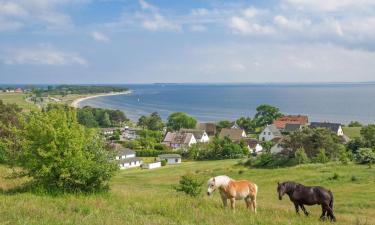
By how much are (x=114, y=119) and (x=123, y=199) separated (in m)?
129

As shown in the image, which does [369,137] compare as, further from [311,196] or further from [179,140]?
[311,196]

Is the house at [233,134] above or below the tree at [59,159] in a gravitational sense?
below

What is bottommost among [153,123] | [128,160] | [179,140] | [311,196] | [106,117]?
[128,160]

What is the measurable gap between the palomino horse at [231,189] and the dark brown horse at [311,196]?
2.76ft

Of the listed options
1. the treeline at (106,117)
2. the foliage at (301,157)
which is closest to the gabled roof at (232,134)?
the foliage at (301,157)

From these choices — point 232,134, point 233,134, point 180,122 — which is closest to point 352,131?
point 233,134

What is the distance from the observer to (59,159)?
488 inches

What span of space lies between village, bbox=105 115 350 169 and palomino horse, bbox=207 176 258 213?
48.5 metres

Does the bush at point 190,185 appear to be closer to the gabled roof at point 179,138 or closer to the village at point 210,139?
the village at point 210,139

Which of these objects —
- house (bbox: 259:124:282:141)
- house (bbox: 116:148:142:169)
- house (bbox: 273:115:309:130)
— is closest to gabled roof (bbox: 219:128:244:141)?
house (bbox: 259:124:282:141)

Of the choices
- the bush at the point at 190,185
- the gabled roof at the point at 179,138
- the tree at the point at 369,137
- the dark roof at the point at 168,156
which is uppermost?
the bush at the point at 190,185

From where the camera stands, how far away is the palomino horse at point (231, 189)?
10.8 metres

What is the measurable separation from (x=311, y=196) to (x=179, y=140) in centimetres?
8225

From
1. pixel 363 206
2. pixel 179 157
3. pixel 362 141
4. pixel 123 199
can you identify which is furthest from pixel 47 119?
pixel 179 157
